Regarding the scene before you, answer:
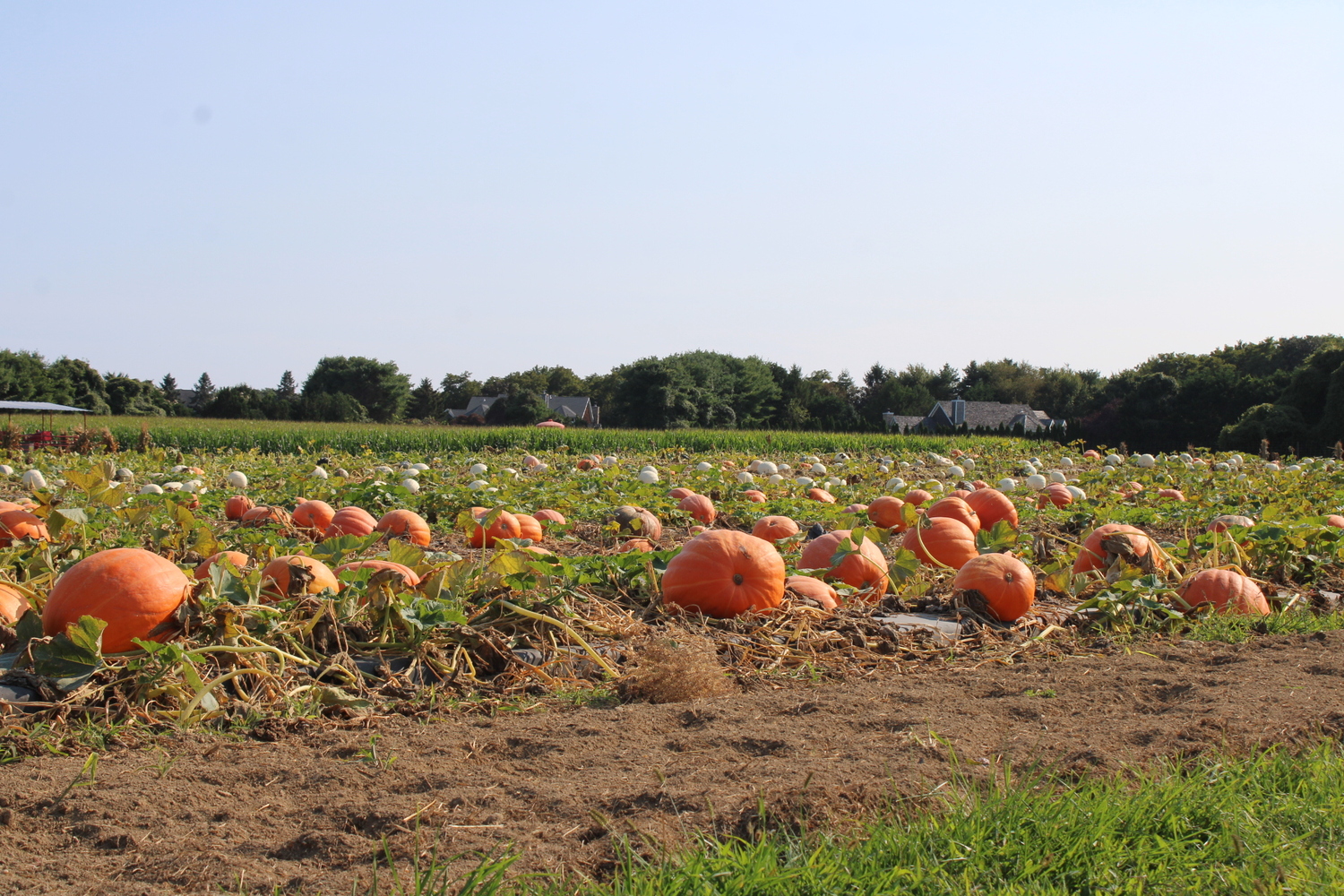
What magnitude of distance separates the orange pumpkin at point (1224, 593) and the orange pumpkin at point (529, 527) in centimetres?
370

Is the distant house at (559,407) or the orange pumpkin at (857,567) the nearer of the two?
the orange pumpkin at (857,567)

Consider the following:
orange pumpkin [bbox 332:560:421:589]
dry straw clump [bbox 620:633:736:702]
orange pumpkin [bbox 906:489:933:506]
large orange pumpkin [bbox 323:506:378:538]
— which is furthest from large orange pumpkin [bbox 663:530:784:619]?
orange pumpkin [bbox 906:489:933:506]

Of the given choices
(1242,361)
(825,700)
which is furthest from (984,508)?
(1242,361)

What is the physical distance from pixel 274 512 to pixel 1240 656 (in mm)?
5127

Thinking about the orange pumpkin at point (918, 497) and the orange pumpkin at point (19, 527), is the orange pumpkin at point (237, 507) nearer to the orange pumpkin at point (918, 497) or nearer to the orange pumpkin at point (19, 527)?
the orange pumpkin at point (19, 527)

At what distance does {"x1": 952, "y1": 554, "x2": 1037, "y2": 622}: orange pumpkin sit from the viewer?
4211mm

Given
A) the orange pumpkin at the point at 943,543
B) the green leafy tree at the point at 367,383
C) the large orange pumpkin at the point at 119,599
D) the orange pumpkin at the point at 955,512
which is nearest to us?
the large orange pumpkin at the point at 119,599

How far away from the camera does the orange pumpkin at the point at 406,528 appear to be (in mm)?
5848

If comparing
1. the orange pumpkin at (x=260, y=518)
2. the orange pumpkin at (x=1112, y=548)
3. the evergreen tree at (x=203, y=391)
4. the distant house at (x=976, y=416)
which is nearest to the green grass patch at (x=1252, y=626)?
the orange pumpkin at (x=1112, y=548)

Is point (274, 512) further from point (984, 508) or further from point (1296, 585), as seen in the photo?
point (1296, 585)

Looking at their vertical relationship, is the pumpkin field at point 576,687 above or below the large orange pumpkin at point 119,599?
below

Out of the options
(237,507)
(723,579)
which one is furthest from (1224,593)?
(237,507)

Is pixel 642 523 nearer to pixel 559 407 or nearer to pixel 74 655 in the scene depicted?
pixel 74 655

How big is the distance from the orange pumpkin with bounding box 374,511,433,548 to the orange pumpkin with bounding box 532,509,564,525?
36.8 inches
